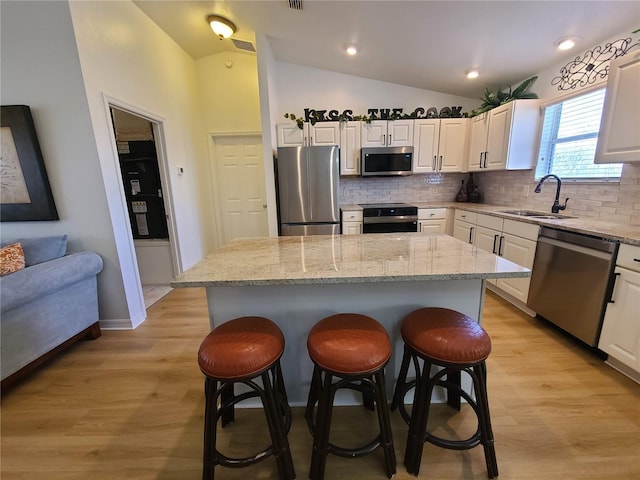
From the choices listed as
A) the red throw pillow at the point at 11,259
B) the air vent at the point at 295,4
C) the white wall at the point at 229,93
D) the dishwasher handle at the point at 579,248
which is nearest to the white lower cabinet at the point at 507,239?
the dishwasher handle at the point at 579,248

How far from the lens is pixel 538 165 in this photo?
9.83 feet

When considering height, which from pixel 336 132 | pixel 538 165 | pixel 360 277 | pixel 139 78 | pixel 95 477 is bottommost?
pixel 95 477

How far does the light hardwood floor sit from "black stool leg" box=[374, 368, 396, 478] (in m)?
0.09

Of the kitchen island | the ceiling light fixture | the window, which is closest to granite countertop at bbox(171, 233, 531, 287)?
the kitchen island

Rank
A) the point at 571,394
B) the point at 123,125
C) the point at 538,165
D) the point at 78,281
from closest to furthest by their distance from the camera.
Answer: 1. the point at 571,394
2. the point at 78,281
3. the point at 538,165
4. the point at 123,125

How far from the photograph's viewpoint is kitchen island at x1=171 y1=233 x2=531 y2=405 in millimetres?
1152

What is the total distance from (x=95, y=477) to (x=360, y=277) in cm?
155

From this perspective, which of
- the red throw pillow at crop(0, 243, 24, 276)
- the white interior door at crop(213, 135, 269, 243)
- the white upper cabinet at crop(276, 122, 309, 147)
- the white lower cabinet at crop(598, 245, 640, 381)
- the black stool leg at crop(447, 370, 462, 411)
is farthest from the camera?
the white interior door at crop(213, 135, 269, 243)

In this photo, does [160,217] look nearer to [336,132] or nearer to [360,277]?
[336,132]

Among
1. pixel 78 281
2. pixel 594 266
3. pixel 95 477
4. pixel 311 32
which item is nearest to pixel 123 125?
pixel 78 281

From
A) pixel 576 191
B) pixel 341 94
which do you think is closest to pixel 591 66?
pixel 576 191

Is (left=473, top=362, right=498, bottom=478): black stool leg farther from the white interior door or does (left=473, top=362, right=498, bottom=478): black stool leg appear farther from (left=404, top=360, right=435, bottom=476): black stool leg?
the white interior door

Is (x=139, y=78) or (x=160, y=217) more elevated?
(x=139, y=78)

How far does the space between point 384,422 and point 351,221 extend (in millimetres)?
2645
